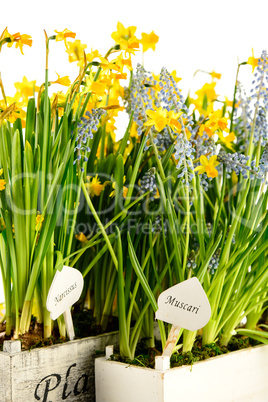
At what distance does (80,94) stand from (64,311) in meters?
0.42

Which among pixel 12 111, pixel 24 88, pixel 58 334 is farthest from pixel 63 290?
pixel 24 88

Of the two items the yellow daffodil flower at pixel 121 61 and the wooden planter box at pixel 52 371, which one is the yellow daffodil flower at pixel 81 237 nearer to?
the wooden planter box at pixel 52 371

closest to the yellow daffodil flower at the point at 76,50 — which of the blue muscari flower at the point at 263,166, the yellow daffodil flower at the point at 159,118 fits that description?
the yellow daffodil flower at the point at 159,118

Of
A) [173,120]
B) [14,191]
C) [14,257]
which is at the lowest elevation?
[14,257]

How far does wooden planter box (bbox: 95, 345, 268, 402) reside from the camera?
908mm

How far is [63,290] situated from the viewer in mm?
954

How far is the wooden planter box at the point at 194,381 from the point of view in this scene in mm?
908

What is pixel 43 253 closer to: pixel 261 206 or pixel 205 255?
pixel 205 255

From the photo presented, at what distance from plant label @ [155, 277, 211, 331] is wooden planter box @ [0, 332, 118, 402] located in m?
0.18

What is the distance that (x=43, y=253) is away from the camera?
949 millimetres

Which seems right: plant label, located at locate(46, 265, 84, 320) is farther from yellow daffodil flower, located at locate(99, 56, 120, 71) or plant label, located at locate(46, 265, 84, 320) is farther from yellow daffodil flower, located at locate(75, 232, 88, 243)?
yellow daffodil flower, located at locate(99, 56, 120, 71)

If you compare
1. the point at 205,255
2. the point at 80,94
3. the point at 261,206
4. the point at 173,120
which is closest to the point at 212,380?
the point at 205,255

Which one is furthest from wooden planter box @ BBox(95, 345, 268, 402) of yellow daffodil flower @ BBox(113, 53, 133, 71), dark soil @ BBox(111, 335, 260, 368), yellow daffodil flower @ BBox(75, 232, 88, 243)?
yellow daffodil flower @ BBox(113, 53, 133, 71)

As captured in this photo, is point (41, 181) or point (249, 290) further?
point (249, 290)
